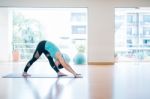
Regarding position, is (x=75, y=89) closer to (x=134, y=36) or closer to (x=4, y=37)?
(x=4, y=37)

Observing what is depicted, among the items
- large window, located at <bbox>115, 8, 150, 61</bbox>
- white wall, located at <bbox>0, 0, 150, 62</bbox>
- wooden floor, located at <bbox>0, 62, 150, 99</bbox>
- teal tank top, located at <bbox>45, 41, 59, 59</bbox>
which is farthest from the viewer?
large window, located at <bbox>115, 8, 150, 61</bbox>

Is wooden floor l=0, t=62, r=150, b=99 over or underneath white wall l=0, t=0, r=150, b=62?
underneath

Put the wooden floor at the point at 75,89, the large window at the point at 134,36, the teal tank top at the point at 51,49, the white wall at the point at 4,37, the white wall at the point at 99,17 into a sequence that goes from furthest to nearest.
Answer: the large window at the point at 134,36, the white wall at the point at 4,37, the white wall at the point at 99,17, the teal tank top at the point at 51,49, the wooden floor at the point at 75,89

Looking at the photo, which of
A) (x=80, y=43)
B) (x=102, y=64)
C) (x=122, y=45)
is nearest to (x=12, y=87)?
(x=102, y=64)

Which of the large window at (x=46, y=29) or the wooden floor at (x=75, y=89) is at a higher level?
the large window at (x=46, y=29)

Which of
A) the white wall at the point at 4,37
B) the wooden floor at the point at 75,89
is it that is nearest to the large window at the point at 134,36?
the white wall at the point at 4,37

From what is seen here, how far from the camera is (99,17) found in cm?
960

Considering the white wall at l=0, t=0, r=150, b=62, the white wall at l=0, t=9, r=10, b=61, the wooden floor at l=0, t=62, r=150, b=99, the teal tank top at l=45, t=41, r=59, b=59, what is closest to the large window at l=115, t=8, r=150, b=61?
the white wall at l=0, t=0, r=150, b=62

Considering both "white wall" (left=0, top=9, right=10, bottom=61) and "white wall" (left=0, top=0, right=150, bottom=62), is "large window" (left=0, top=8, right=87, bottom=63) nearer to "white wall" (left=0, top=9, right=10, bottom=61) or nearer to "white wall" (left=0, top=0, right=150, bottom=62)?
"white wall" (left=0, top=9, right=10, bottom=61)

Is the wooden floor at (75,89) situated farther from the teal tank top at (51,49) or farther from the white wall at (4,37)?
the white wall at (4,37)

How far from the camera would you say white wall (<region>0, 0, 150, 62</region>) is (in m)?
9.55

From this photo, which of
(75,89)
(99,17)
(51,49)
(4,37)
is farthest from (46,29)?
(75,89)

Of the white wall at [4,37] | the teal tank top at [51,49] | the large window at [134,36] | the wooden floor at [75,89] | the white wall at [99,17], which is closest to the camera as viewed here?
the wooden floor at [75,89]

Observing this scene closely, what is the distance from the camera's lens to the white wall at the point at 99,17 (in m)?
9.55
